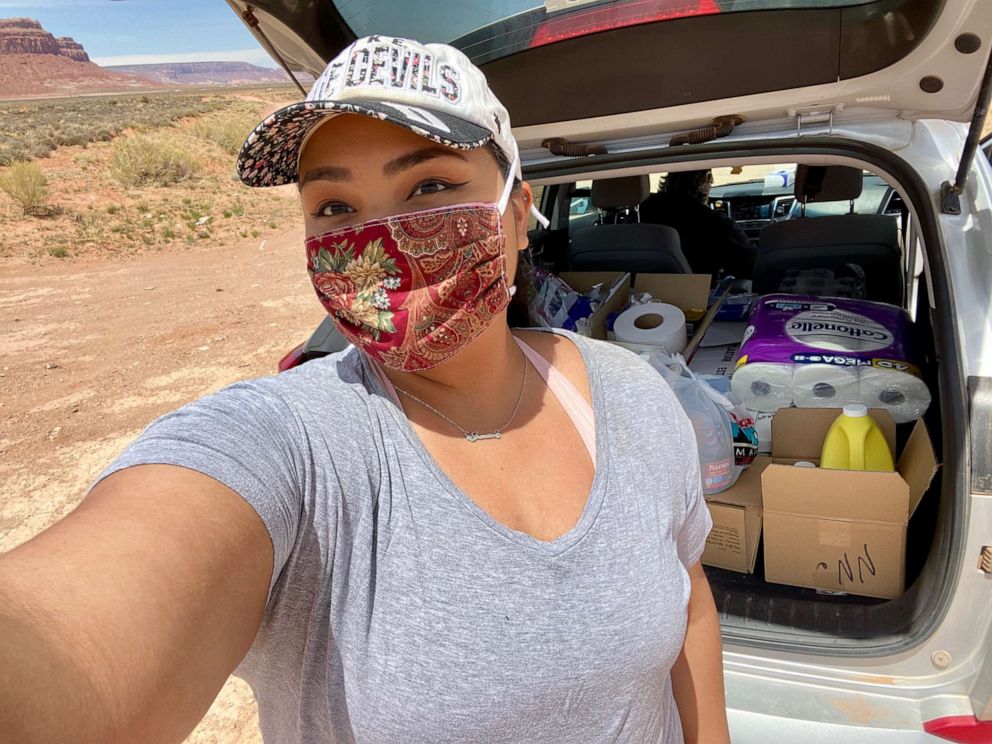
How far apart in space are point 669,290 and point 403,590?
2892mm

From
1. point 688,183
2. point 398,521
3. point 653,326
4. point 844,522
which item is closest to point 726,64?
point 844,522

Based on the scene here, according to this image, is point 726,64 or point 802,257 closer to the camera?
point 726,64

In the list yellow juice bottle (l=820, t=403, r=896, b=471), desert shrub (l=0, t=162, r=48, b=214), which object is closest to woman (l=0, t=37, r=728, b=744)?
yellow juice bottle (l=820, t=403, r=896, b=471)

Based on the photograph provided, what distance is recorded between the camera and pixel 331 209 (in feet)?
3.68

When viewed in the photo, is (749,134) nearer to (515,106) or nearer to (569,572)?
(515,106)

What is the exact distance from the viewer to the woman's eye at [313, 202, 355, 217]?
111cm

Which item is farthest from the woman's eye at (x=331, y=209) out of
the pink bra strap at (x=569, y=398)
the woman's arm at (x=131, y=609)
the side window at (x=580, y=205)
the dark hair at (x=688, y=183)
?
the side window at (x=580, y=205)

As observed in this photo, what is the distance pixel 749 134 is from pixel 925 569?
1.28 metres

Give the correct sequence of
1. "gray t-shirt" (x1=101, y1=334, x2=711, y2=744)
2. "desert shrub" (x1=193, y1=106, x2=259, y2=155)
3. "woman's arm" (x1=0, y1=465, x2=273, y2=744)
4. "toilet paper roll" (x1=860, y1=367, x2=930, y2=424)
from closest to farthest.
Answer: "woman's arm" (x1=0, y1=465, x2=273, y2=744)
"gray t-shirt" (x1=101, y1=334, x2=711, y2=744)
"toilet paper roll" (x1=860, y1=367, x2=930, y2=424)
"desert shrub" (x1=193, y1=106, x2=259, y2=155)

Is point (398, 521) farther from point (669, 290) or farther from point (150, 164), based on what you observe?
point (150, 164)

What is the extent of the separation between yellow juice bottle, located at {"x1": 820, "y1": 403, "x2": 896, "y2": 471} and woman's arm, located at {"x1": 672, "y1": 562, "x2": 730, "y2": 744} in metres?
1.04

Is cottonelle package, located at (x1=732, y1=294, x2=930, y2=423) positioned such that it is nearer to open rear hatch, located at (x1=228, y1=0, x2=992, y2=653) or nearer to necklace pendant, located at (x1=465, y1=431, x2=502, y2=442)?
open rear hatch, located at (x1=228, y1=0, x2=992, y2=653)

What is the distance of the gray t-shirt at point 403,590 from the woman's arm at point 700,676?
11.4 inches

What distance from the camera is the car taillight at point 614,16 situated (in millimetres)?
1677
